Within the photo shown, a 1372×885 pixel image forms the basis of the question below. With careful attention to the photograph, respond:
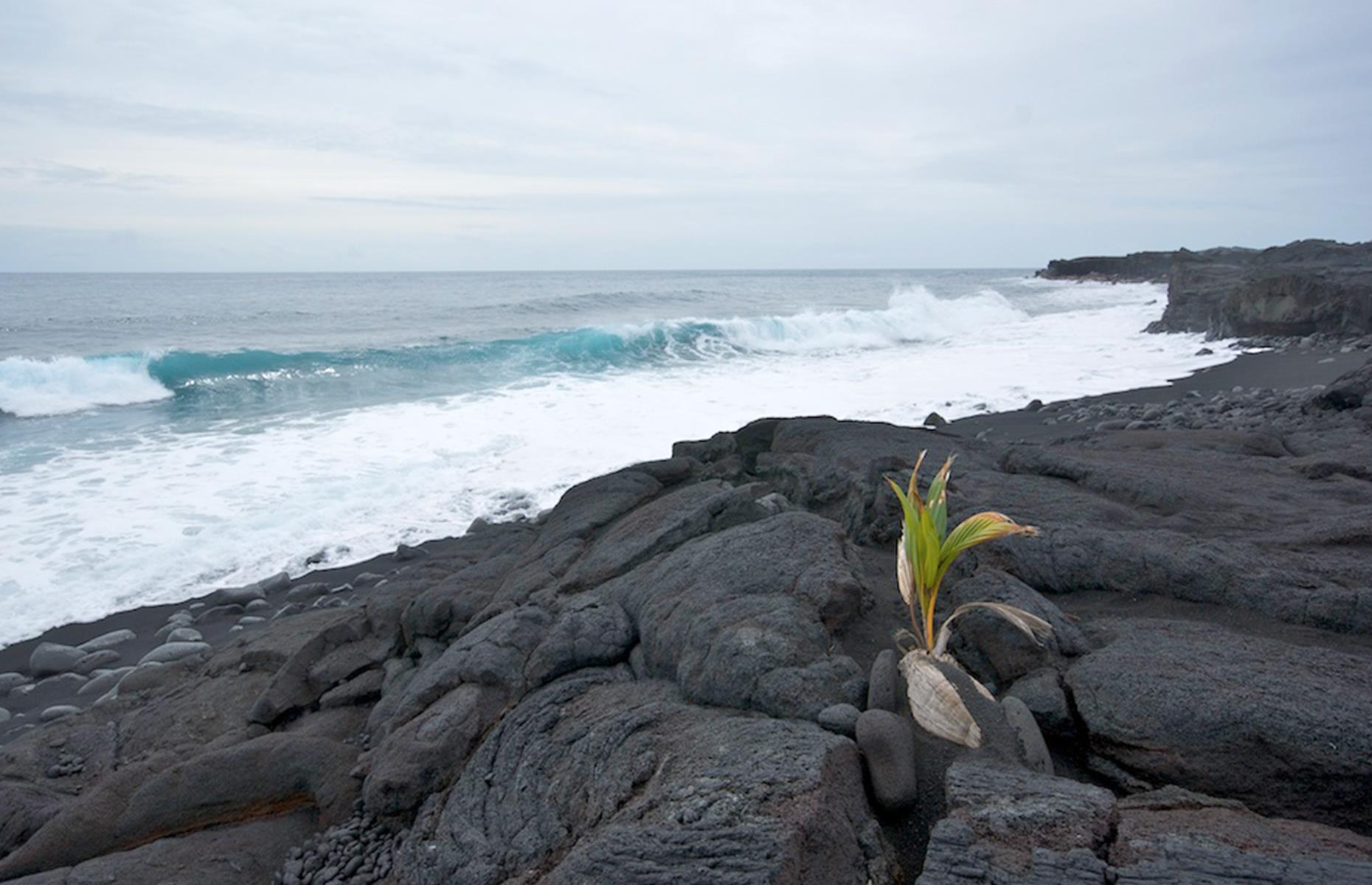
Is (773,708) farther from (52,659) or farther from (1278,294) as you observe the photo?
(1278,294)

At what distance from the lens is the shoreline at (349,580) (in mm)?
7016

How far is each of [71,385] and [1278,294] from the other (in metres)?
29.8

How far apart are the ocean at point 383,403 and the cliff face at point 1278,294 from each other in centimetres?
129

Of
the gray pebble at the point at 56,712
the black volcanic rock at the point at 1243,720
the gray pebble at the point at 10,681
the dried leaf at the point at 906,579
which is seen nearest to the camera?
the black volcanic rock at the point at 1243,720

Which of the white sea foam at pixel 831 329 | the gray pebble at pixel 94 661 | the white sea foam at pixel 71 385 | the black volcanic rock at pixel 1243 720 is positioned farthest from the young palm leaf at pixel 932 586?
the white sea foam at pixel 831 329

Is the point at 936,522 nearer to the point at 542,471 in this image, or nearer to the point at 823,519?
the point at 823,519

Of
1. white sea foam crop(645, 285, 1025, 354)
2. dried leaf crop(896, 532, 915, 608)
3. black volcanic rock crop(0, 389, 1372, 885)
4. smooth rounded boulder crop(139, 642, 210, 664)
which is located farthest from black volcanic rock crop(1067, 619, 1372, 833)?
white sea foam crop(645, 285, 1025, 354)

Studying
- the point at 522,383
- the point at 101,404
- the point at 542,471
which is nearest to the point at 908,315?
the point at 522,383

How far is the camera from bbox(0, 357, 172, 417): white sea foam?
17.5m

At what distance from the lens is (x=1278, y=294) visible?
70.2ft

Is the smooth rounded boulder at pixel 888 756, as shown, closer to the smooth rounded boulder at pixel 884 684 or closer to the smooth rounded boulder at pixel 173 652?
the smooth rounded boulder at pixel 884 684

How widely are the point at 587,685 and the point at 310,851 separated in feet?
4.98

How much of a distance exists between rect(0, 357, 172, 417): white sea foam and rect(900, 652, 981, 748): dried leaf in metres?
19.5

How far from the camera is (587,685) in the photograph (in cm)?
402
